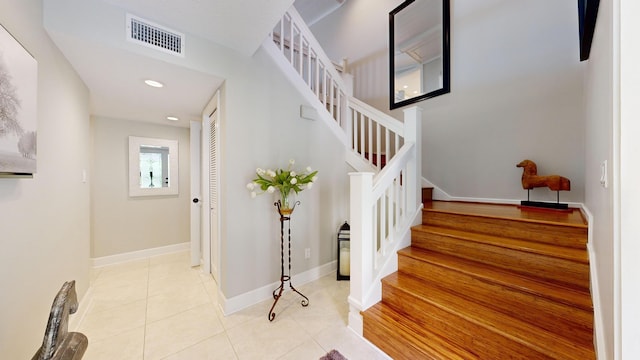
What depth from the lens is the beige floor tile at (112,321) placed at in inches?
70.1

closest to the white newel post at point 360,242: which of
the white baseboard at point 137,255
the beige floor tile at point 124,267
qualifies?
the beige floor tile at point 124,267

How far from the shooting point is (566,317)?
1.21 m

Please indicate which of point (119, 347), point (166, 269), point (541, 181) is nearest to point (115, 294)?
point (166, 269)

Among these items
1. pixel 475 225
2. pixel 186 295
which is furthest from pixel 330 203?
pixel 186 295

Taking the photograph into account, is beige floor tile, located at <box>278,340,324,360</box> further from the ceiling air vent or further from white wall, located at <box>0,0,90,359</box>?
the ceiling air vent

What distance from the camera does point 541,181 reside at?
216 cm

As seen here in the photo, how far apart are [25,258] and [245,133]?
4.99 ft

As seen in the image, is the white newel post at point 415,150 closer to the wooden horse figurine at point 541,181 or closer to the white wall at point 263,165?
the white wall at point 263,165

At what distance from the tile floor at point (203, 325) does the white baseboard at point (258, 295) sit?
0.06m

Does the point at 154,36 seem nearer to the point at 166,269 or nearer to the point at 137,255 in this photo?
the point at 166,269

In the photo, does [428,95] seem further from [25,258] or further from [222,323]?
[25,258]

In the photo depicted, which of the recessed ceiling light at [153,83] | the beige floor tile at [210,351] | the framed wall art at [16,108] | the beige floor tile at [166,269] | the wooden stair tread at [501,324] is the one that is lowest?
the beige floor tile at [210,351]

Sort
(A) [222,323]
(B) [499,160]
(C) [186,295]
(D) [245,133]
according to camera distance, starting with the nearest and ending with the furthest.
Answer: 1. (A) [222,323]
2. (D) [245,133]
3. (C) [186,295]
4. (B) [499,160]

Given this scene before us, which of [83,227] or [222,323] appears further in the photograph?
[83,227]
